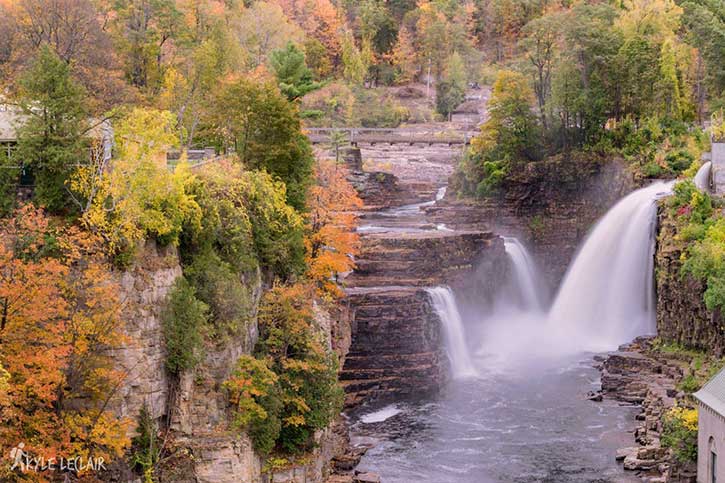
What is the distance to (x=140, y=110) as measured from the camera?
1599 inches

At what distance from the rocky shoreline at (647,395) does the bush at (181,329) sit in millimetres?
19224

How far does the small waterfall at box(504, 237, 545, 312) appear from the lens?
75.4 metres

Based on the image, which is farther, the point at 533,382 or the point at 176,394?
the point at 533,382

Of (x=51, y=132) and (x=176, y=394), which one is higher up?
(x=51, y=132)

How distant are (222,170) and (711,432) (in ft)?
68.6

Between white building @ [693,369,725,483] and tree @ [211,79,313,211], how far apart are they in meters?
21.1

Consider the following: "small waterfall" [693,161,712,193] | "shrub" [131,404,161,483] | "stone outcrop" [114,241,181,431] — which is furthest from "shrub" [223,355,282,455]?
"small waterfall" [693,161,712,193]

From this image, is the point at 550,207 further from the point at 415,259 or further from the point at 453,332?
the point at 453,332

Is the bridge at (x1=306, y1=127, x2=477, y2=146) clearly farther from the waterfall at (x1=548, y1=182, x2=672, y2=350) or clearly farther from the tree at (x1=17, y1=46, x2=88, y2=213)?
the tree at (x1=17, y1=46, x2=88, y2=213)

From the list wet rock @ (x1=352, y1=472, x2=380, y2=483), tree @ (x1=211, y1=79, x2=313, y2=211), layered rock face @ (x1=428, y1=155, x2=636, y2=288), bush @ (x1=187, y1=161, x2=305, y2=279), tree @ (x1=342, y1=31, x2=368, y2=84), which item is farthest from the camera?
tree @ (x1=342, y1=31, x2=368, y2=84)

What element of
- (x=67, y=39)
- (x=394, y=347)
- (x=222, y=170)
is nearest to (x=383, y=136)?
(x=394, y=347)

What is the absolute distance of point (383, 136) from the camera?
9150 cm

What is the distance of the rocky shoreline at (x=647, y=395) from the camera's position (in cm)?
4769

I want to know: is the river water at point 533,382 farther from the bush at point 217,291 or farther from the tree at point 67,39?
the tree at point 67,39
